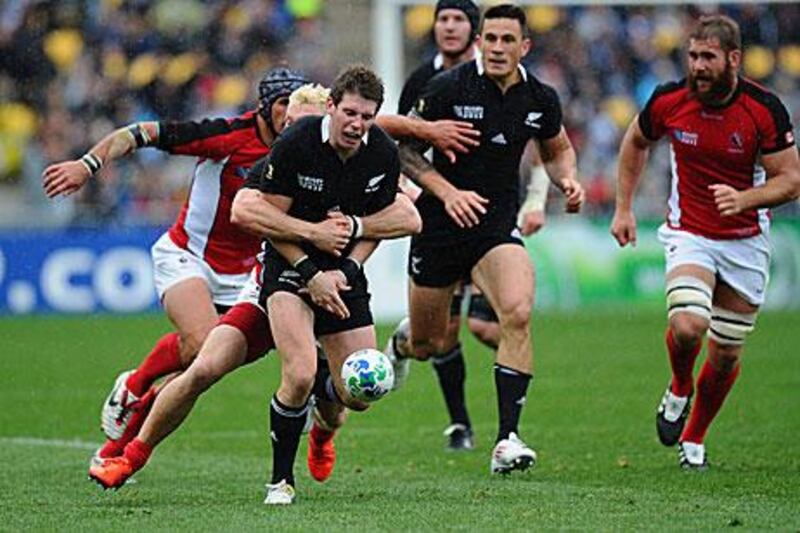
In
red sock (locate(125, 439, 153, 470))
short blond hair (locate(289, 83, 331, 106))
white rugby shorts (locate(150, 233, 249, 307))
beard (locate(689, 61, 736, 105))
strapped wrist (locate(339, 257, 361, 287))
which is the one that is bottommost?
red sock (locate(125, 439, 153, 470))

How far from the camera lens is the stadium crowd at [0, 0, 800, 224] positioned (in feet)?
82.6

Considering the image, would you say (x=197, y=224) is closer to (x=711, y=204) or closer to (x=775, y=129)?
(x=711, y=204)

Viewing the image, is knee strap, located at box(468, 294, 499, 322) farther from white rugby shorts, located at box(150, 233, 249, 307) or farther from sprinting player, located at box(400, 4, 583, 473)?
white rugby shorts, located at box(150, 233, 249, 307)

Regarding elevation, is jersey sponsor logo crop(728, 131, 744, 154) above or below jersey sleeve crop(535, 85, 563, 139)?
below

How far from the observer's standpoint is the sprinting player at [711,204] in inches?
416

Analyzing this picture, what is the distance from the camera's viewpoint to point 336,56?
26594mm

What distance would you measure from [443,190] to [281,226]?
2.12 meters

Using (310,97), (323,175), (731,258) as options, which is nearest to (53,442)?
(310,97)

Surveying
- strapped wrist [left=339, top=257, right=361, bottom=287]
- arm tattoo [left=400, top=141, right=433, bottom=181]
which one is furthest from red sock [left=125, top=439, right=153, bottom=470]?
arm tattoo [left=400, top=141, right=433, bottom=181]

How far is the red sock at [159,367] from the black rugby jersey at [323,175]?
1619 millimetres

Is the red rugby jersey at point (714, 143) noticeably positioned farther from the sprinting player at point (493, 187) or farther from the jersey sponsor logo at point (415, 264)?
the jersey sponsor logo at point (415, 264)

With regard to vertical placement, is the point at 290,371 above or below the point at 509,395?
above

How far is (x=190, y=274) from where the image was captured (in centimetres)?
1078

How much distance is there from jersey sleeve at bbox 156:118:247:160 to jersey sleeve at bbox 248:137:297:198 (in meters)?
1.35
